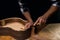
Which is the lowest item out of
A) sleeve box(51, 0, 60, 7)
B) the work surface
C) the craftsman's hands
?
the work surface

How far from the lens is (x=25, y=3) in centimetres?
154

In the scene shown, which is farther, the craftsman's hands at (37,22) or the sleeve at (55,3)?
the sleeve at (55,3)

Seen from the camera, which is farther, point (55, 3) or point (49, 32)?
point (55, 3)

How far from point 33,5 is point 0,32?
22.3 inches

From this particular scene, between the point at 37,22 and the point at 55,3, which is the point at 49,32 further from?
the point at 55,3

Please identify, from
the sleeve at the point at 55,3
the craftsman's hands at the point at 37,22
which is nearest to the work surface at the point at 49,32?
the craftsman's hands at the point at 37,22

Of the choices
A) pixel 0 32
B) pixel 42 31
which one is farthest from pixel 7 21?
pixel 42 31

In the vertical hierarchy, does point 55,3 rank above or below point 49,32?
above

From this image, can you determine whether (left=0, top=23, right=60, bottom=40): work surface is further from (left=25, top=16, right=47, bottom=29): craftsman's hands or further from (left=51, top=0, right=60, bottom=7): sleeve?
(left=51, top=0, right=60, bottom=7): sleeve

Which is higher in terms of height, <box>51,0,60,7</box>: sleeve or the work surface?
<box>51,0,60,7</box>: sleeve

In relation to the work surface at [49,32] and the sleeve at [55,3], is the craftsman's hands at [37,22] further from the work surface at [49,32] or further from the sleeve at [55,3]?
the sleeve at [55,3]

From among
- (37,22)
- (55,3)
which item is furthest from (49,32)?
(55,3)

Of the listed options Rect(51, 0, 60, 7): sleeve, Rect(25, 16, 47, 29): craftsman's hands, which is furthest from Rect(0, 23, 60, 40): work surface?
Rect(51, 0, 60, 7): sleeve

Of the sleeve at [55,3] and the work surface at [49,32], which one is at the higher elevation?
the sleeve at [55,3]
